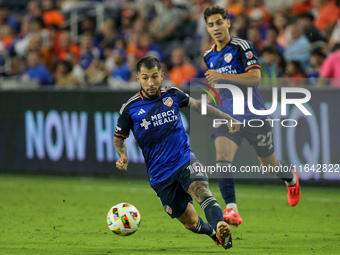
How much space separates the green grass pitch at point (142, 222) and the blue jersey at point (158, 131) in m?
0.91

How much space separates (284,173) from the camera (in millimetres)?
8102

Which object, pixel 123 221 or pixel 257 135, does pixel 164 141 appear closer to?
pixel 123 221

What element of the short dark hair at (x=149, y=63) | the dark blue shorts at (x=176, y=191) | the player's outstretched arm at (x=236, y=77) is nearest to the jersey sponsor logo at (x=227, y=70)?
the player's outstretched arm at (x=236, y=77)

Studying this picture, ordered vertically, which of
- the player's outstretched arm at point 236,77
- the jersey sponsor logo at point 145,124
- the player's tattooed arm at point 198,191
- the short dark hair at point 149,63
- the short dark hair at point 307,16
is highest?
the short dark hair at point 149,63

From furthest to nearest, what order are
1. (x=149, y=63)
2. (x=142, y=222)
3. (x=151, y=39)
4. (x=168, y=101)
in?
1. (x=151, y=39)
2. (x=142, y=222)
3. (x=168, y=101)
4. (x=149, y=63)

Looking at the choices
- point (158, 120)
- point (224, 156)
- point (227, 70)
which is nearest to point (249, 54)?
point (227, 70)

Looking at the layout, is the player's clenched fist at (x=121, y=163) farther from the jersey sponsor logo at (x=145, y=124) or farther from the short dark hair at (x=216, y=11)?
the short dark hair at (x=216, y=11)

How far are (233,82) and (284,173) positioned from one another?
1480mm

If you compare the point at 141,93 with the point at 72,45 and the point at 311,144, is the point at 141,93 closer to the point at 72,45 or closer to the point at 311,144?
the point at 311,144

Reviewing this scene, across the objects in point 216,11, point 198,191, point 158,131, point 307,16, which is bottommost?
point 198,191

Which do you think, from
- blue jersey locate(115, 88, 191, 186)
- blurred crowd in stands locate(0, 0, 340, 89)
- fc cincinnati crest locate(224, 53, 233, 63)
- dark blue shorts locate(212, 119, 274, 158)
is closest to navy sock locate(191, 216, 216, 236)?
blue jersey locate(115, 88, 191, 186)

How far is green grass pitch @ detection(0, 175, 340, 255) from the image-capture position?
6.83m

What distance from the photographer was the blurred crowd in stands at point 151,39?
41.8 feet

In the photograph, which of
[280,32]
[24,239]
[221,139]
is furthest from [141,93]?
[280,32]
